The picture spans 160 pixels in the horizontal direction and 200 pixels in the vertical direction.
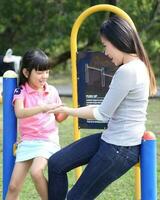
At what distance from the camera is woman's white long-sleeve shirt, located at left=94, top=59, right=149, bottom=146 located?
3193 mm

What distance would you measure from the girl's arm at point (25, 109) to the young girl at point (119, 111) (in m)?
0.15

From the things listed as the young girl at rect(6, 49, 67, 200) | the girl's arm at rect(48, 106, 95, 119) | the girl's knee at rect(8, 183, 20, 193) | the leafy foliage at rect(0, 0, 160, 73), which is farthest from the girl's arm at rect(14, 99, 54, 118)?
the leafy foliage at rect(0, 0, 160, 73)

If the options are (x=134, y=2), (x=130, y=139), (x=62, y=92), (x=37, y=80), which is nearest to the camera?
(x=130, y=139)

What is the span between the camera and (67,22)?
20.9 m

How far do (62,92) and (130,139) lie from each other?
15.0 metres

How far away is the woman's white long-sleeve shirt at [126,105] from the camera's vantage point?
3193 mm

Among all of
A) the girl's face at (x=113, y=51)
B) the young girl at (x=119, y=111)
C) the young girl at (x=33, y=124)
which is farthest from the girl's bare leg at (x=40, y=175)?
the girl's face at (x=113, y=51)

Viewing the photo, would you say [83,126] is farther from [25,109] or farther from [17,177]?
[25,109]

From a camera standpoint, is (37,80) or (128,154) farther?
(37,80)

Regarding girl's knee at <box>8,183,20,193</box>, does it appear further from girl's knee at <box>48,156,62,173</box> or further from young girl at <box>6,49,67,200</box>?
girl's knee at <box>48,156,62,173</box>

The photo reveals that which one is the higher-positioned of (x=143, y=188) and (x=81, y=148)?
(x=81, y=148)

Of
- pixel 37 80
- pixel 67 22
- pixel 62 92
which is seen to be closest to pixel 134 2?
pixel 67 22

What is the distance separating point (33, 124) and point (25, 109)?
214mm

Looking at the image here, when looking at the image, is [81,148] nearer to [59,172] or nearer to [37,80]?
[59,172]
